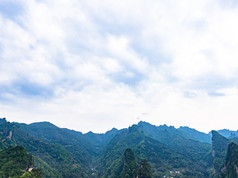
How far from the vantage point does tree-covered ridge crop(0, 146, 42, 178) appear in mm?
77675

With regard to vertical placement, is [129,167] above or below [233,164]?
below

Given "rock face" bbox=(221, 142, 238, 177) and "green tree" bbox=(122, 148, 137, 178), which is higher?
"rock face" bbox=(221, 142, 238, 177)

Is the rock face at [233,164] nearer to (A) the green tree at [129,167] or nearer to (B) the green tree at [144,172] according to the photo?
(B) the green tree at [144,172]

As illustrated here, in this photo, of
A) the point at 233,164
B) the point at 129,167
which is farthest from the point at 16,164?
the point at 233,164

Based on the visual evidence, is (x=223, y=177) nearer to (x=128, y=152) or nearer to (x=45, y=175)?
(x=128, y=152)

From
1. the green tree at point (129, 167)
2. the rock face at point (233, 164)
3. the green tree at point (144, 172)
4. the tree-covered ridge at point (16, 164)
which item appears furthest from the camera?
the green tree at point (129, 167)

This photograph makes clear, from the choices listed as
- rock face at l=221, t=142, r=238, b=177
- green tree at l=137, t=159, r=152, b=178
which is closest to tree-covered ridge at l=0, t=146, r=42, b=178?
green tree at l=137, t=159, r=152, b=178

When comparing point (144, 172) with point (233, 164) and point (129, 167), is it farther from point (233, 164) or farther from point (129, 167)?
point (233, 164)

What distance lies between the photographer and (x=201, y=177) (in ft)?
528

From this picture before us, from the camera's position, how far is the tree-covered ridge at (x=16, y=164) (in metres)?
77.7

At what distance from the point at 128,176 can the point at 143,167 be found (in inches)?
698

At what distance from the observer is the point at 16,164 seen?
85.2 m

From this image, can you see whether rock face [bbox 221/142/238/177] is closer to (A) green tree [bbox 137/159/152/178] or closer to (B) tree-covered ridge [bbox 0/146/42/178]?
(A) green tree [bbox 137/159/152/178]

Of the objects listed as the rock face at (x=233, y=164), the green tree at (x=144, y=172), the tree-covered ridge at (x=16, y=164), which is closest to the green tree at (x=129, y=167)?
the green tree at (x=144, y=172)
